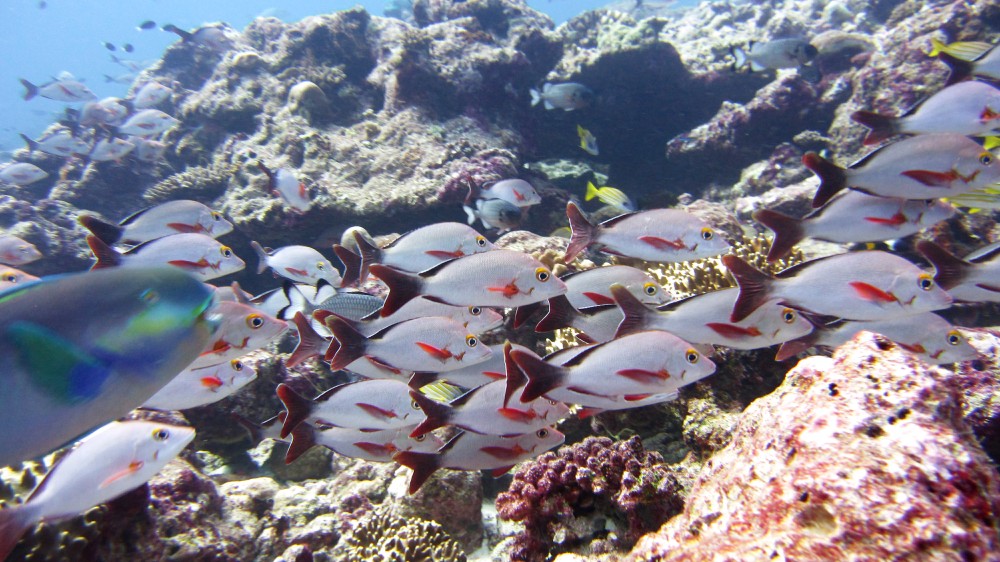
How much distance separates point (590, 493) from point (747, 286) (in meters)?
1.70

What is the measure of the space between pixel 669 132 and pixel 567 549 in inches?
473

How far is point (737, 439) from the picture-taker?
241 centimetres

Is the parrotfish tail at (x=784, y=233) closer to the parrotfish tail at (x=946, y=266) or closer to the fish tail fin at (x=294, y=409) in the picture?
the parrotfish tail at (x=946, y=266)

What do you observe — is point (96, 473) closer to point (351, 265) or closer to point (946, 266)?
point (351, 265)

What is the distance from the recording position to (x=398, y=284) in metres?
3.10

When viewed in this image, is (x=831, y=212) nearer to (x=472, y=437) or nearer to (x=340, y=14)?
(x=472, y=437)

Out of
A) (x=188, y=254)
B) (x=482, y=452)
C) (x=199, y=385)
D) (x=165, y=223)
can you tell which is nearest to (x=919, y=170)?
(x=482, y=452)

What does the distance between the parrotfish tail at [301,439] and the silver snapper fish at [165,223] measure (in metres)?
2.71

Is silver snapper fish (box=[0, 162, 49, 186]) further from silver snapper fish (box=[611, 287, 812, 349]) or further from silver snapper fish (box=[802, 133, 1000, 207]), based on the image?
silver snapper fish (box=[802, 133, 1000, 207])

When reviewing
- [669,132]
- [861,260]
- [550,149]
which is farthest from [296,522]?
[669,132]

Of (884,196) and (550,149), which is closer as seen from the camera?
(884,196)

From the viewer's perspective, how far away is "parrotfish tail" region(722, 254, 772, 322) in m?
2.63

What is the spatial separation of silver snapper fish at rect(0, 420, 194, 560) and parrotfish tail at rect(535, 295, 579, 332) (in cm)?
245

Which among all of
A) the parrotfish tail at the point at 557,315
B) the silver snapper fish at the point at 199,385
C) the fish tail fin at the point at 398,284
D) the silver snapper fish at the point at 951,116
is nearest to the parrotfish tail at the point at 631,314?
the parrotfish tail at the point at 557,315
